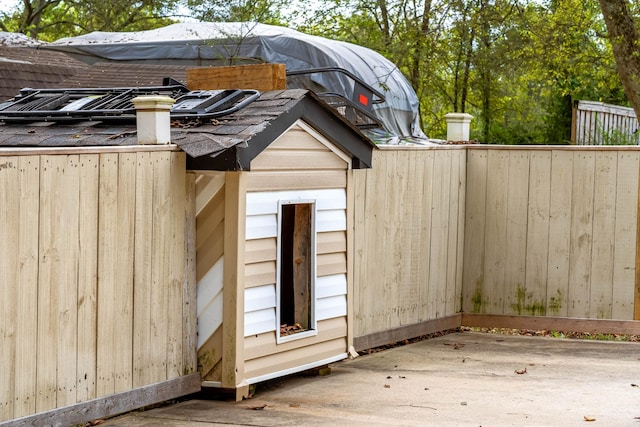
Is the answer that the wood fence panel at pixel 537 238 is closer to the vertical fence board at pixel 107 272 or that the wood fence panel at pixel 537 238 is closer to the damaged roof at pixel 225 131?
the damaged roof at pixel 225 131

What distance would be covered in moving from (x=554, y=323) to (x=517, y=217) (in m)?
1.20

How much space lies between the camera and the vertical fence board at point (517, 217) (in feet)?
34.1

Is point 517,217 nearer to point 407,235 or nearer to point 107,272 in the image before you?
point 407,235

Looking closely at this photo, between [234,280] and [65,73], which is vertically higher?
[65,73]

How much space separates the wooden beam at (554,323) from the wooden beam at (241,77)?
3893mm

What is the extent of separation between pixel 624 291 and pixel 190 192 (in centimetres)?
524

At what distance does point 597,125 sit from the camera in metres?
15.2

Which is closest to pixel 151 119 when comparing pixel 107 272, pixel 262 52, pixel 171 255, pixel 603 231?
pixel 171 255

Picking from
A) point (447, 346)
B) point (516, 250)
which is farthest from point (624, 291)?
point (447, 346)

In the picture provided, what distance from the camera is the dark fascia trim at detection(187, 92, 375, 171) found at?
679 centimetres

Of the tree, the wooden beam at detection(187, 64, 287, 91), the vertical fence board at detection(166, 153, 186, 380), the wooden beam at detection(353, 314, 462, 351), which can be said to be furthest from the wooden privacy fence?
the tree

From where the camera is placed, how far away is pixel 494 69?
75.7ft

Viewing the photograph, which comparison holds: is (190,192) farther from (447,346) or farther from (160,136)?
(447,346)

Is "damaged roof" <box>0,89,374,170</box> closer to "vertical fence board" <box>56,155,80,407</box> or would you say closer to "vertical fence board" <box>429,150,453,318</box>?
"vertical fence board" <box>56,155,80,407</box>
